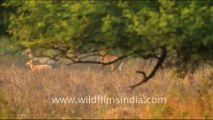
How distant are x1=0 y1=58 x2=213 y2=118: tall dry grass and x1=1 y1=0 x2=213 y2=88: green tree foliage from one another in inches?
50.2

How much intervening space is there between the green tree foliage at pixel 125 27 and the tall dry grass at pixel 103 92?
1275 mm

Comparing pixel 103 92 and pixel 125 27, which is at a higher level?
pixel 125 27

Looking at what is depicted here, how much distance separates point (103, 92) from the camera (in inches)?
703

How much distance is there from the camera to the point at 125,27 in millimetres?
11289

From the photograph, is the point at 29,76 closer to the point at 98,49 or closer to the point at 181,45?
the point at 98,49

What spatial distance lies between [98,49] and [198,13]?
2532 mm

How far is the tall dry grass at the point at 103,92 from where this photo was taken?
505 inches

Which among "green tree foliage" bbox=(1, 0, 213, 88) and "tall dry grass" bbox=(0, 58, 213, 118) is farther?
"tall dry grass" bbox=(0, 58, 213, 118)

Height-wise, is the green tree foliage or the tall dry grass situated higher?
the green tree foliage

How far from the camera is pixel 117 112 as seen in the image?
13281 mm

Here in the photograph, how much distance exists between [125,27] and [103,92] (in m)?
6.77

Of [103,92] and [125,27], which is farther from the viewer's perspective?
[103,92]

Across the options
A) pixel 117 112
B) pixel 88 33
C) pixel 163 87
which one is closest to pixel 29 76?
pixel 163 87

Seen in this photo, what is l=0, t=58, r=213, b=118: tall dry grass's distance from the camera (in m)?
12.8
